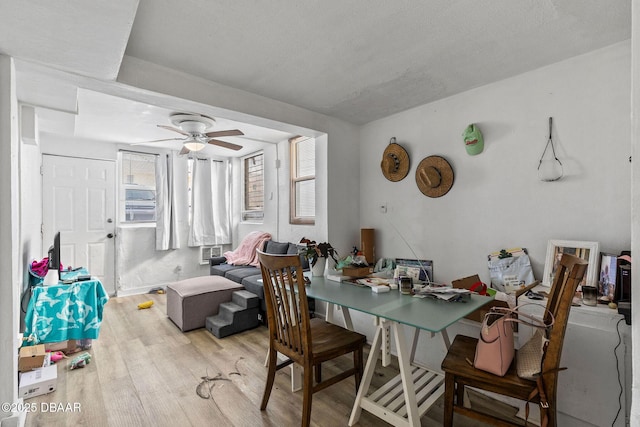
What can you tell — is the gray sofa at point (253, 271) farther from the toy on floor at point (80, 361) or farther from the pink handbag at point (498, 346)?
the pink handbag at point (498, 346)

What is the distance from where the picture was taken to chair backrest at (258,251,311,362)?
5.52 feet

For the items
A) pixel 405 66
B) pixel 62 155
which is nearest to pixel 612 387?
pixel 405 66

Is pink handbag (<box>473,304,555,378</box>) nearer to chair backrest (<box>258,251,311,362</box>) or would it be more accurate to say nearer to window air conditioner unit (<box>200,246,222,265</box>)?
chair backrest (<box>258,251,311,362</box>)

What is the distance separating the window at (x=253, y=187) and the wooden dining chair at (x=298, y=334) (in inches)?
130

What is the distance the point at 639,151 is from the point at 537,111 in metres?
1.71

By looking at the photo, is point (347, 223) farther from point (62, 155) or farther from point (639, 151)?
point (62, 155)

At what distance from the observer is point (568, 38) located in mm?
1798

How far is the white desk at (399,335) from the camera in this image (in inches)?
62.4

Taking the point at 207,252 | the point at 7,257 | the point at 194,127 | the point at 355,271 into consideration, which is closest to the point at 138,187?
the point at 207,252

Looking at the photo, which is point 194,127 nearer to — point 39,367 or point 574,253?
point 39,367

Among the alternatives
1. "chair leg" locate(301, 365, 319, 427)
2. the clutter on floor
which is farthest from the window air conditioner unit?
"chair leg" locate(301, 365, 319, 427)

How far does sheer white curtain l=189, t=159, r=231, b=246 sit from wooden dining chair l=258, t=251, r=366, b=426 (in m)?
3.79

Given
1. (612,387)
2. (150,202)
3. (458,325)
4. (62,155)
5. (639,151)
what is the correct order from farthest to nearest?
1. (150,202)
2. (62,155)
3. (458,325)
4. (612,387)
5. (639,151)

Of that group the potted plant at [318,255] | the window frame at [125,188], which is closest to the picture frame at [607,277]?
the potted plant at [318,255]
